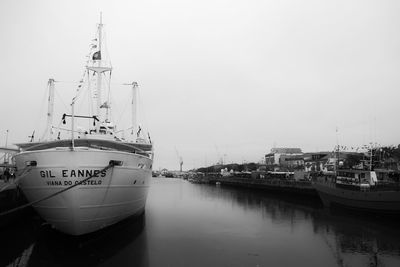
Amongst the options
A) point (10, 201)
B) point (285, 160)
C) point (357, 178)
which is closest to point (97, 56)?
point (10, 201)

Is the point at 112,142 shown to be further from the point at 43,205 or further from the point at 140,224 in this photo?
the point at 140,224

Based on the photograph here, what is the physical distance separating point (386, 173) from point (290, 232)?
82.4 ft

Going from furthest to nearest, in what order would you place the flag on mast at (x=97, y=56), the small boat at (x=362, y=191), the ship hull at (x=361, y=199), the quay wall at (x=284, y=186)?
the quay wall at (x=284, y=186) < the small boat at (x=362, y=191) < the ship hull at (x=361, y=199) < the flag on mast at (x=97, y=56)

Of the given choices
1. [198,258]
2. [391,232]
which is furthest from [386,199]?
[198,258]

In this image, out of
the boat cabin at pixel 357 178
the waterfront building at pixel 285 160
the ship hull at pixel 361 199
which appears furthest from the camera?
the waterfront building at pixel 285 160

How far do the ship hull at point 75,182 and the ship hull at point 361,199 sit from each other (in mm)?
23636

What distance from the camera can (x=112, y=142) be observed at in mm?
22875

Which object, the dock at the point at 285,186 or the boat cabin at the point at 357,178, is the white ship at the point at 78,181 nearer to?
the boat cabin at the point at 357,178

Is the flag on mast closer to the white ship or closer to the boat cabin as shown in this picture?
the white ship

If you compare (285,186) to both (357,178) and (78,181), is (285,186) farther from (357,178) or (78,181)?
(78,181)

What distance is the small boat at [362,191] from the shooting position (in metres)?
31.4

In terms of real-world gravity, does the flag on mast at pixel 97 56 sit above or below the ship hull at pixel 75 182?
above

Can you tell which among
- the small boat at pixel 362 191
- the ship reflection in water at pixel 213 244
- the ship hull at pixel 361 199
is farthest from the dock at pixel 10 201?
the small boat at pixel 362 191

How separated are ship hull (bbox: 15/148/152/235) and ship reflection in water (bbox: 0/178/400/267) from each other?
1734 millimetres
